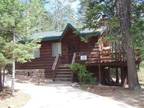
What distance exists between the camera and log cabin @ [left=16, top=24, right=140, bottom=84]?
27.9 meters

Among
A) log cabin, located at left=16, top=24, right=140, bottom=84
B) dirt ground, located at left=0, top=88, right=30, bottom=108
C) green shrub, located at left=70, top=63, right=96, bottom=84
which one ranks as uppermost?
log cabin, located at left=16, top=24, right=140, bottom=84

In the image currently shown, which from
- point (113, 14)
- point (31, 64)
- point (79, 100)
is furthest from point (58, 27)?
point (79, 100)

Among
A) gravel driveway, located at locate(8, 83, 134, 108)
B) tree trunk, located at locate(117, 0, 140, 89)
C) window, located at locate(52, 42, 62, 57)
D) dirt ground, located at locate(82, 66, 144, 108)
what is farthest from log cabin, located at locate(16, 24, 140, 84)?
gravel driveway, located at locate(8, 83, 134, 108)

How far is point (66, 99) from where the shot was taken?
1841 cm

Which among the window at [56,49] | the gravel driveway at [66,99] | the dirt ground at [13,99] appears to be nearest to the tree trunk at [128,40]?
the gravel driveway at [66,99]

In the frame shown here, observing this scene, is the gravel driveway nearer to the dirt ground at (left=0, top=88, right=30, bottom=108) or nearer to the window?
the dirt ground at (left=0, top=88, right=30, bottom=108)

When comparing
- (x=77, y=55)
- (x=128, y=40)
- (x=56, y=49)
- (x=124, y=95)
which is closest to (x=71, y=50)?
(x=56, y=49)

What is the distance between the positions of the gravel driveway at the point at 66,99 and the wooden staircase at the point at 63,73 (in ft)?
18.7

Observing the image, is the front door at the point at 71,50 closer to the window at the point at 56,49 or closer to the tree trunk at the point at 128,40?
the window at the point at 56,49

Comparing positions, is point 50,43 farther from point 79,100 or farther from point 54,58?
point 79,100

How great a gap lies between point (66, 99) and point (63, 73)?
1005cm

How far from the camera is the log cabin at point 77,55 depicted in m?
27.9

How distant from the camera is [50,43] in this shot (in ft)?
109

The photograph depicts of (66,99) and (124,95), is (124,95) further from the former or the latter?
(66,99)
